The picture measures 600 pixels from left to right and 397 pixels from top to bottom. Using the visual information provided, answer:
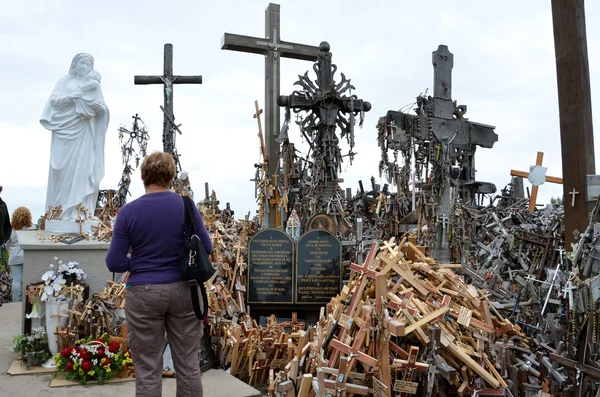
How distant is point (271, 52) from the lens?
47.2ft

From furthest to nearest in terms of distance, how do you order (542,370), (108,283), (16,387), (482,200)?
(482,200)
(108,283)
(542,370)
(16,387)

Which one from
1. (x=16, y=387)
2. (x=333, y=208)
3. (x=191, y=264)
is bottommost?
(x=16, y=387)

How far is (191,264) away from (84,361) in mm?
2578

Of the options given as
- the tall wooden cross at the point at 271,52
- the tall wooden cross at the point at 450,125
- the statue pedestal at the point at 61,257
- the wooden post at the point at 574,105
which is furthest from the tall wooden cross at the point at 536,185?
the tall wooden cross at the point at 271,52

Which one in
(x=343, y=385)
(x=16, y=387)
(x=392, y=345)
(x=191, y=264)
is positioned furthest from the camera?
(x=16, y=387)

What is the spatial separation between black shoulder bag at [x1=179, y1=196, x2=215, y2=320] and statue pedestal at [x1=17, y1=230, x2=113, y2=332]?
3.68 m

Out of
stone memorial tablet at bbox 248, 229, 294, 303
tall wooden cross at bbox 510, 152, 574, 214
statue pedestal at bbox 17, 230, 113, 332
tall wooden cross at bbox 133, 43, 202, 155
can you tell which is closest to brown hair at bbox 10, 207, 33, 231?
statue pedestal at bbox 17, 230, 113, 332

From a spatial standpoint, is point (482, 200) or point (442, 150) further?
point (482, 200)

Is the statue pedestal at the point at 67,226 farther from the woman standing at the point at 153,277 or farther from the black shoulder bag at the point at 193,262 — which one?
the black shoulder bag at the point at 193,262

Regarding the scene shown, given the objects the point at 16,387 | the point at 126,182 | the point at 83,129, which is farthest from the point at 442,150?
the point at 126,182

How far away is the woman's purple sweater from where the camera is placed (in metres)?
3.40

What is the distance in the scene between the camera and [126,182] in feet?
54.0

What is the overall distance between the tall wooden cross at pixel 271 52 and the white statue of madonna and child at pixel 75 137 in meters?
6.89

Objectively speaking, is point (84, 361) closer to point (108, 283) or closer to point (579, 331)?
point (108, 283)
